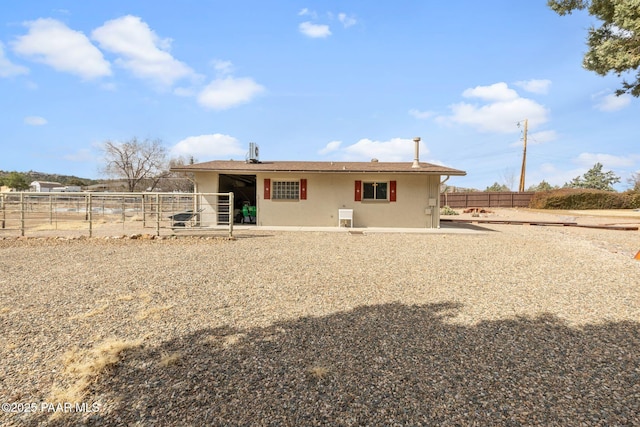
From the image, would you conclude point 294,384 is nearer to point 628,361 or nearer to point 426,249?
point 628,361

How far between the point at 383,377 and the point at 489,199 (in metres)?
32.8

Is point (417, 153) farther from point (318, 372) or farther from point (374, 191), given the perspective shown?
point (318, 372)

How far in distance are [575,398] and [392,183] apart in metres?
11.6

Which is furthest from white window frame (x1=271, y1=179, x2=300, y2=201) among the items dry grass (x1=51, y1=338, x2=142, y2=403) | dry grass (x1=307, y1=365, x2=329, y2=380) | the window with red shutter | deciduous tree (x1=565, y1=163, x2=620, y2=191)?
deciduous tree (x1=565, y1=163, x2=620, y2=191)

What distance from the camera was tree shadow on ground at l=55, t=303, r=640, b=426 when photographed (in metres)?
2.14

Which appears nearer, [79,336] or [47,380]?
[47,380]

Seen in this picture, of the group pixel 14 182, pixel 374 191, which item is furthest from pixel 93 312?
pixel 14 182

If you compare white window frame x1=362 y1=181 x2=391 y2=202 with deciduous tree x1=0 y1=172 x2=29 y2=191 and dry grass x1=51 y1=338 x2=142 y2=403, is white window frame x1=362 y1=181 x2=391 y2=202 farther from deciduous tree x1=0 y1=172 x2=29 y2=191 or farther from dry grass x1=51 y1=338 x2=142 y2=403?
deciduous tree x1=0 y1=172 x2=29 y2=191

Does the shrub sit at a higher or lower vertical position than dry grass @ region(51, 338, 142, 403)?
higher

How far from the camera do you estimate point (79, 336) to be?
129 inches

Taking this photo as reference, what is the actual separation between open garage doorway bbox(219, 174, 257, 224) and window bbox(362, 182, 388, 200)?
536 cm

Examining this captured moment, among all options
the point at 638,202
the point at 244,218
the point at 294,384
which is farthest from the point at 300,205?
the point at 638,202

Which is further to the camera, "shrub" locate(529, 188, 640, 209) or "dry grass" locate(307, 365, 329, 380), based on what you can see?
"shrub" locate(529, 188, 640, 209)

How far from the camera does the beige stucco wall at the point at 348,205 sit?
13570 millimetres
